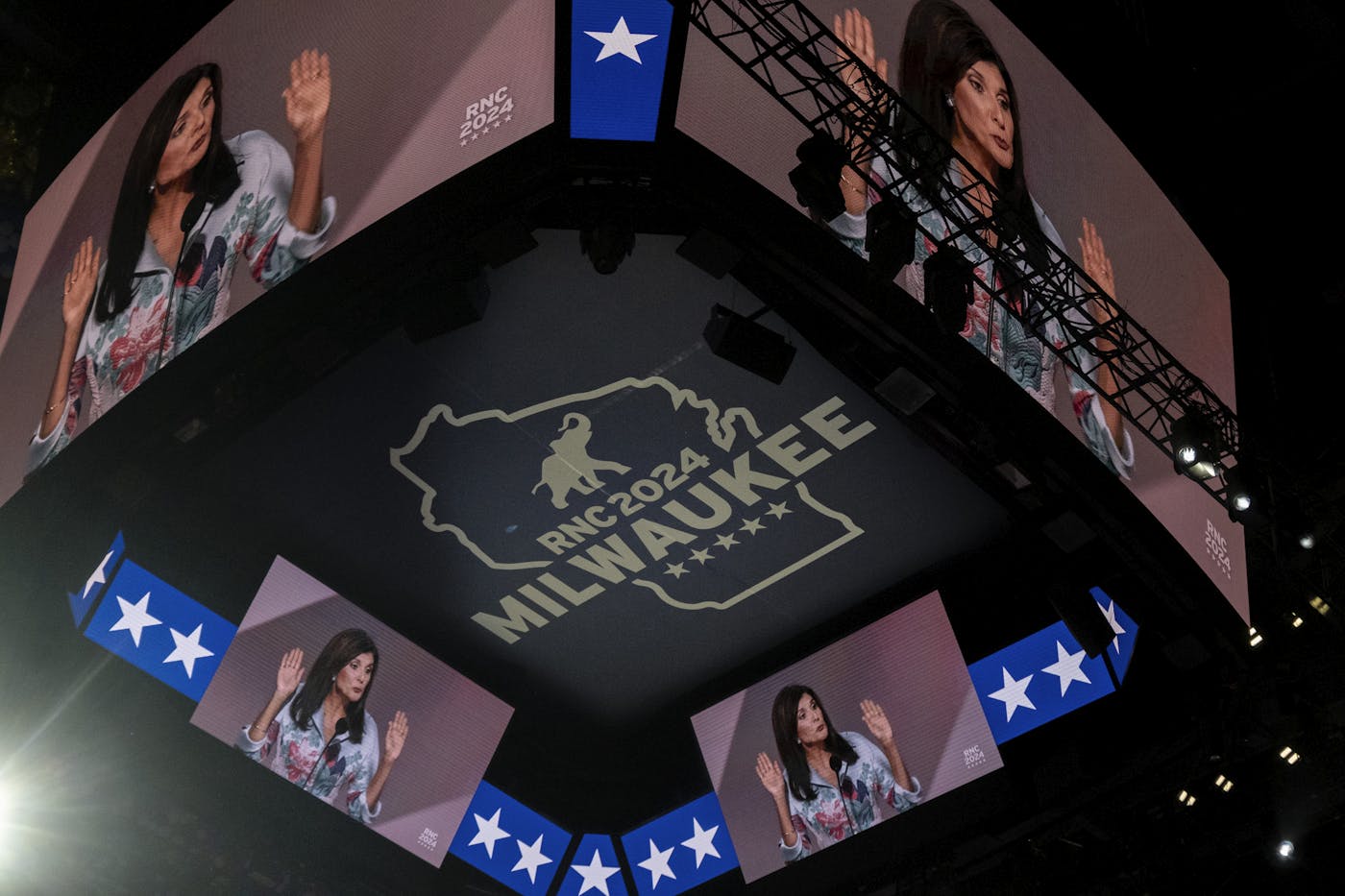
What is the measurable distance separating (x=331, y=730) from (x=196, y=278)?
2.98m

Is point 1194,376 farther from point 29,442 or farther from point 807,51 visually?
point 29,442

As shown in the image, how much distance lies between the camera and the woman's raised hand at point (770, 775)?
820 centimetres

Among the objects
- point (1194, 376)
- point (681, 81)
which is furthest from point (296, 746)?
point (1194, 376)

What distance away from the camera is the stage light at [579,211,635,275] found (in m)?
5.39

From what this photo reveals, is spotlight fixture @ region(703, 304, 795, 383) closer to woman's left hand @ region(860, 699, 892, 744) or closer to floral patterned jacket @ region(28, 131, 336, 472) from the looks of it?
floral patterned jacket @ region(28, 131, 336, 472)

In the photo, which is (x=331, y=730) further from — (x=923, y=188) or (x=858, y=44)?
(x=858, y=44)

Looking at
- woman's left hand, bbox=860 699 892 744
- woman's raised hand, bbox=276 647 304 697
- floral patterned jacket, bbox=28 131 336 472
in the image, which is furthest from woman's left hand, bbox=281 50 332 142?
woman's left hand, bbox=860 699 892 744

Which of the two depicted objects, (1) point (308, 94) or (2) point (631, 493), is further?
(2) point (631, 493)

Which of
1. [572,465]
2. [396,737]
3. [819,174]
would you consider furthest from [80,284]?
[819,174]

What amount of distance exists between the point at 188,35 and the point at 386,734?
12.9 ft

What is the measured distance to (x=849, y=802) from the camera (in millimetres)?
7930

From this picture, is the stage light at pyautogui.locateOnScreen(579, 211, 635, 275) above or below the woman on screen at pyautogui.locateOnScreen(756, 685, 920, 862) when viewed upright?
above

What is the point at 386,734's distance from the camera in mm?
8055

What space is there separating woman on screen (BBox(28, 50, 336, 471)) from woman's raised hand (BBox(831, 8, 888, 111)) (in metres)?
2.16
